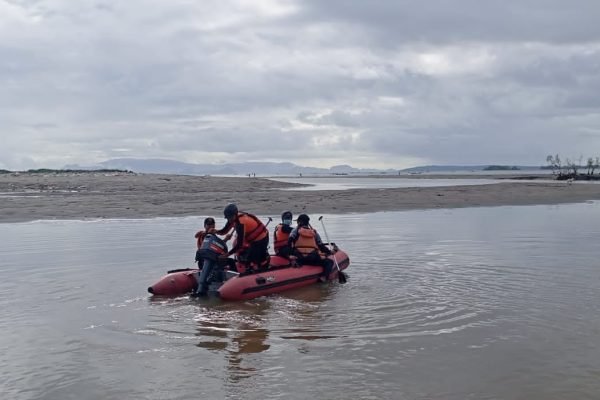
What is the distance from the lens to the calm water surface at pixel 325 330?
6602 mm

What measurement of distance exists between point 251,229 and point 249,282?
116 cm

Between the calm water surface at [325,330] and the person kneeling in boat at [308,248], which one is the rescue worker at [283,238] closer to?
the person kneeling in boat at [308,248]

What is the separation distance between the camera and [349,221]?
2394 centimetres

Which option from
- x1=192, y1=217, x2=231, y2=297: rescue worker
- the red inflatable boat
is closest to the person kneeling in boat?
the red inflatable boat

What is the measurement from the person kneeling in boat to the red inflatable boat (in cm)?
11

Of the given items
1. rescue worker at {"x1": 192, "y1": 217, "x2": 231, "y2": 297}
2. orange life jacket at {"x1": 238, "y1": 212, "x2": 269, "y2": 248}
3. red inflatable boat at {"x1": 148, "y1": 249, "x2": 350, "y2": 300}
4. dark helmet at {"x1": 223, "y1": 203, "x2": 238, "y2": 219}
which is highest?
dark helmet at {"x1": 223, "y1": 203, "x2": 238, "y2": 219}

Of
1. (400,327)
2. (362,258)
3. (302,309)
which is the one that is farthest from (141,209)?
(400,327)

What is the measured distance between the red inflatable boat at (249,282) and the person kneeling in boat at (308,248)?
11 centimetres

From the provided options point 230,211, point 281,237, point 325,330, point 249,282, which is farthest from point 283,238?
point 325,330

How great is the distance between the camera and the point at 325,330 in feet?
28.6

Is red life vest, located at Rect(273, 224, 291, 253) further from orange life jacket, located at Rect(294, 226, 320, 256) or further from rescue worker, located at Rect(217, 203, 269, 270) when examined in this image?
rescue worker, located at Rect(217, 203, 269, 270)

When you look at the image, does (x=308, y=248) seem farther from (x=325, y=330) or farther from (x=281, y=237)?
(x=325, y=330)

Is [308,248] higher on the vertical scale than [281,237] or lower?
lower

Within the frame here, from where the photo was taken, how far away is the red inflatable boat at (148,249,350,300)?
1096 centimetres
